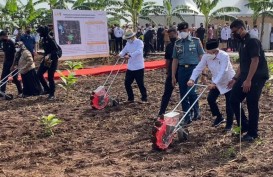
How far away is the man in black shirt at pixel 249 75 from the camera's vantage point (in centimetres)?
628

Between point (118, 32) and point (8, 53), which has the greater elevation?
point (8, 53)

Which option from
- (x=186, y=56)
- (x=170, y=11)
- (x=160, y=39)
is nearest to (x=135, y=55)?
(x=186, y=56)

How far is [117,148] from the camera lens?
6.70 meters

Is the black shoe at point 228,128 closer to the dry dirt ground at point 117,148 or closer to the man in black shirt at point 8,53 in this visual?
the dry dirt ground at point 117,148

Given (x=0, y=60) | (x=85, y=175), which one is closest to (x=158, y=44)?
(x=0, y=60)

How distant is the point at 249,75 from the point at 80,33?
13.7 m

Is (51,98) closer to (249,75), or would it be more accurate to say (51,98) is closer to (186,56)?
(186,56)

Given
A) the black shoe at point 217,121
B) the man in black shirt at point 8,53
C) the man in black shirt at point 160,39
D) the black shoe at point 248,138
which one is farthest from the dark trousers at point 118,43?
the black shoe at point 248,138

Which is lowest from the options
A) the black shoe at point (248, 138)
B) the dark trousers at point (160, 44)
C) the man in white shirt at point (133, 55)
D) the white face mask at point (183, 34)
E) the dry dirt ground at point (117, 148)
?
the dark trousers at point (160, 44)

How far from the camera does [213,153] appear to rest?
6176 mm

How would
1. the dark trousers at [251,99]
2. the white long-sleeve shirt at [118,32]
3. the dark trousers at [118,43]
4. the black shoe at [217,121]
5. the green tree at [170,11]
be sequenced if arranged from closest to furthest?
1. the dark trousers at [251,99]
2. the black shoe at [217,121]
3. the white long-sleeve shirt at [118,32]
4. the dark trousers at [118,43]
5. the green tree at [170,11]

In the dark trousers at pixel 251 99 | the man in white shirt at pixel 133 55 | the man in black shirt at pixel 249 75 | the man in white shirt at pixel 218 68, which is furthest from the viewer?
the man in white shirt at pixel 133 55

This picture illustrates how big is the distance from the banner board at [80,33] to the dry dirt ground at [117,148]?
29.2 feet

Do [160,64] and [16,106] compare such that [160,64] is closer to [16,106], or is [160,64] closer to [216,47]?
[16,106]
